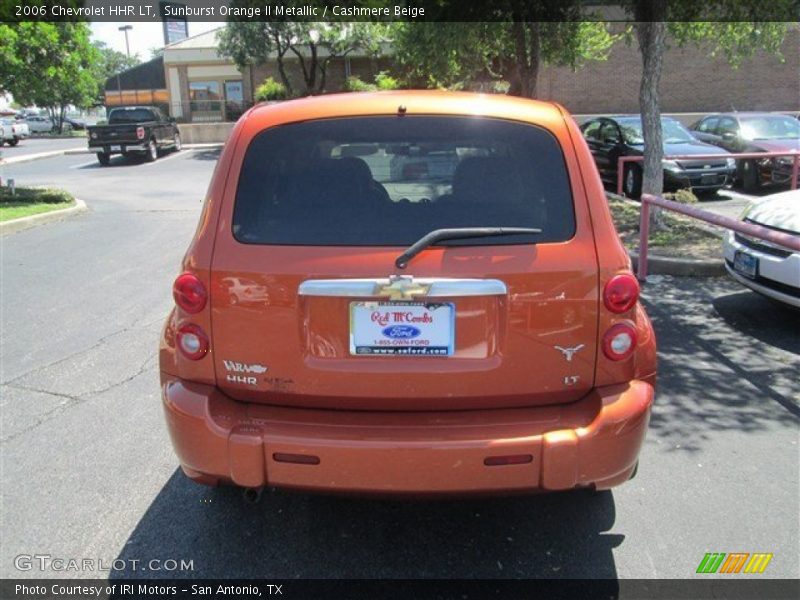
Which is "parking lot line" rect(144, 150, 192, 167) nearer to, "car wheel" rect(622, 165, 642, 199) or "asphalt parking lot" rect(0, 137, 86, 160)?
"asphalt parking lot" rect(0, 137, 86, 160)

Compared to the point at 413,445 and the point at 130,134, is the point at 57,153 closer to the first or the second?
the point at 130,134

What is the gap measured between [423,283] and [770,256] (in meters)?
4.20

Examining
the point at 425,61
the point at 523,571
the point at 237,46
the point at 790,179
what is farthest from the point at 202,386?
the point at 237,46

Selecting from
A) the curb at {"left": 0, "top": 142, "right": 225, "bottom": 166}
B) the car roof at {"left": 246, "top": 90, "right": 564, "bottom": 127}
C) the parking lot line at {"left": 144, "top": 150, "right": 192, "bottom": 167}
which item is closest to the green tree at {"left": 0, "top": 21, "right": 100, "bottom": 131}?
the parking lot line at {"left": 144, "top": 150, "right": 192, "bottom": 167}

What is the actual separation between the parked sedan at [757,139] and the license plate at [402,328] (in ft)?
43.0

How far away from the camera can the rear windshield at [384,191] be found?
2.68m

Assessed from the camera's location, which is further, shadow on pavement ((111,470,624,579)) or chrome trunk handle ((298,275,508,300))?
shadow on pavement ((111,470,624,579))

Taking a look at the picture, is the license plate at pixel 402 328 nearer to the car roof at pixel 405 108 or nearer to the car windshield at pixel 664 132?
the car roof at pixel 405 108

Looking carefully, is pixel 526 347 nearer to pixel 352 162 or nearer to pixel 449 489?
pixel 449 489

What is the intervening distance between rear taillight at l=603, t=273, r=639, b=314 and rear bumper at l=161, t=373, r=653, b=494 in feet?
1.08

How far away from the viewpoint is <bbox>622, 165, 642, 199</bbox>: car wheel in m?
13.2

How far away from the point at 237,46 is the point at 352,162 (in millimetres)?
29021

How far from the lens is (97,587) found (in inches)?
111

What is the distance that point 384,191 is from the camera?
114 inches
